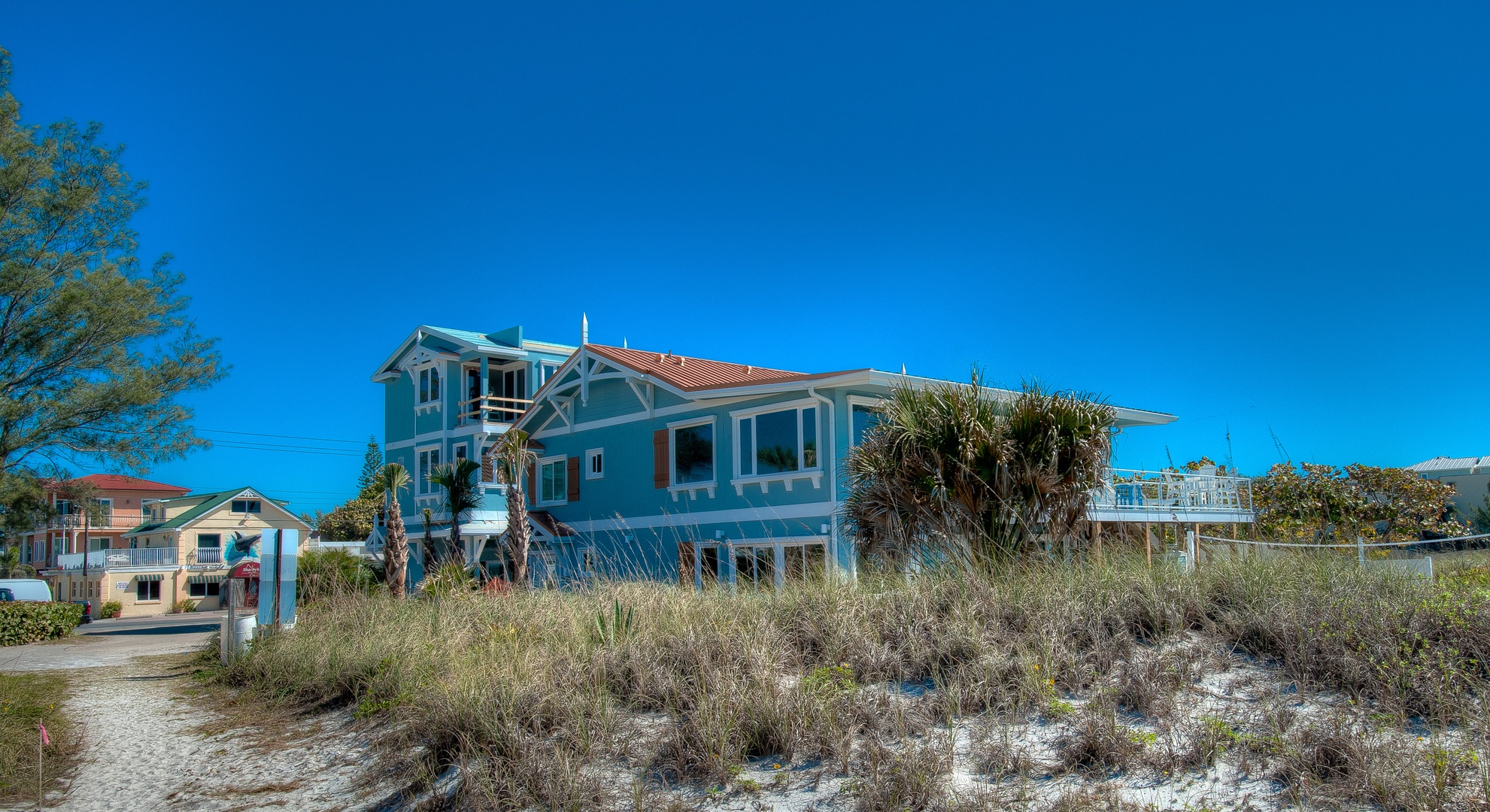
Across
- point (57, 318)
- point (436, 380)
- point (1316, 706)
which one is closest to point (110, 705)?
point (1316, 706)

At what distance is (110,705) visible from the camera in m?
11.8

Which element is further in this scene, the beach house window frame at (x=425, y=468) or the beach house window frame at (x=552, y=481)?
the beach house window frame at (x=425, y=468)

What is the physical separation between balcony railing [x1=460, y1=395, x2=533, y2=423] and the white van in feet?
42.1

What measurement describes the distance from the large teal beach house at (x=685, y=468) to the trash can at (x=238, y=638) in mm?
5570

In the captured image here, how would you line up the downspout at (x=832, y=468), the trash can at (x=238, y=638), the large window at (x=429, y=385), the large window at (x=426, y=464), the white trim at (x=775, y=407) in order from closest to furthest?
1. the trash can at (x=238, y=638)
2. the downspout at (x=832, y=468)
3. the white trim at (x=775, y=407)
4. the large window at (x=426, y=464)
5. the large window at (x=429, y=385)

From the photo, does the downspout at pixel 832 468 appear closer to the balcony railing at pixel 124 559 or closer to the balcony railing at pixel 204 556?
the balcony railing at pixel 124 559

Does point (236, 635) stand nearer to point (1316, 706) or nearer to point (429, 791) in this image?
point (429, 791)

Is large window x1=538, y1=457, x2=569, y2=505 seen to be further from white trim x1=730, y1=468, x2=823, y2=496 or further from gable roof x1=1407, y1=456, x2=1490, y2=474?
gable roof x1=1407, y1=456, x2=1490, y2=474

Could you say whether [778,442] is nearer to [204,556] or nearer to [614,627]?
[614,627]

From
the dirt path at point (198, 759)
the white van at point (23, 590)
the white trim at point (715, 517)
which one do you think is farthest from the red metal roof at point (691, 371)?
the white van at point (23, 590)

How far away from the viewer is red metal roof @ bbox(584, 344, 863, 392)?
893 inches

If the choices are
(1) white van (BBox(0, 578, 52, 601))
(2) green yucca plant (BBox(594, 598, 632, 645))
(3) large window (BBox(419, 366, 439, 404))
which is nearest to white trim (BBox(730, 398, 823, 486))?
(2) green yucca plant (BBox(594, 598, 632, 645))

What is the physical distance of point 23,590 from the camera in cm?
2920

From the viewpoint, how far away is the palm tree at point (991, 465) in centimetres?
1255
